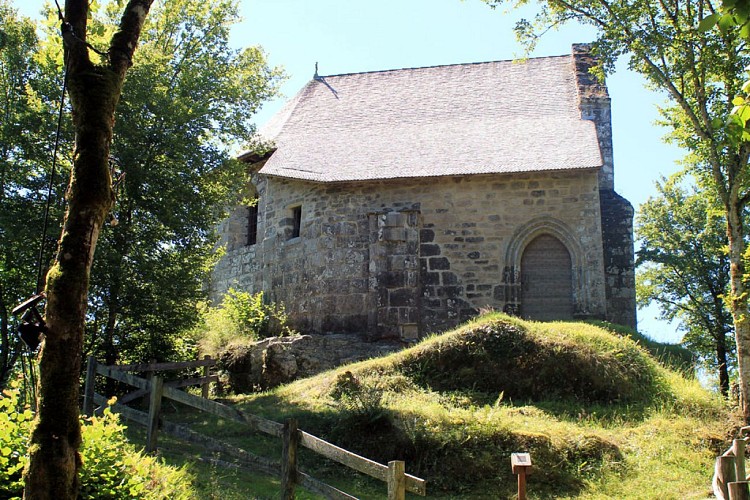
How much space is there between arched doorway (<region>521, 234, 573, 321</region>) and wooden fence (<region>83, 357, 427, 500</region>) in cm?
987

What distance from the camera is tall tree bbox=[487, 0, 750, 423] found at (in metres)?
11.8

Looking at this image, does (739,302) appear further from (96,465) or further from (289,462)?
(96,465)

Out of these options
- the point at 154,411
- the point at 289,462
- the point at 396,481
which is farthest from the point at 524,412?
the point at 396,481

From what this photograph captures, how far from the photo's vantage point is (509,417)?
36.8 feet

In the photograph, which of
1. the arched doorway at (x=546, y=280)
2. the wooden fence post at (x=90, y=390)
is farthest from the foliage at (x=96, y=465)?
the arched doorway at (x=546, y=280)

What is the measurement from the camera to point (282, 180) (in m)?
20.0

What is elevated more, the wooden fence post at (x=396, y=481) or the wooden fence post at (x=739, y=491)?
the wooden fence post at (x=739, y=491)

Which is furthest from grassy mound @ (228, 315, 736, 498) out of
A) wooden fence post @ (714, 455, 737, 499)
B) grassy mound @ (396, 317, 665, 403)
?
wooden fence post @ (714, 455, 737, 499)

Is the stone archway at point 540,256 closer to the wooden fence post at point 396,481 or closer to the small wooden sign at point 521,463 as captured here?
the small wooden sign at point 521,463

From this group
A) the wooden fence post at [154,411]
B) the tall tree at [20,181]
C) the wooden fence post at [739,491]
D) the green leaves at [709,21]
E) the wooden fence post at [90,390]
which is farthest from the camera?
the tall tree at [20,181]

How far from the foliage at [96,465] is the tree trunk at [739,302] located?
8.35m

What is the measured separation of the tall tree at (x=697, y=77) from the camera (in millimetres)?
11836

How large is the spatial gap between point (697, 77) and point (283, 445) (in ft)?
29.2

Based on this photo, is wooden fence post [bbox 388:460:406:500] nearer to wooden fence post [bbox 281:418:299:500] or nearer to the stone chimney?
wooden fence post [bbox 281:418:299:500]
